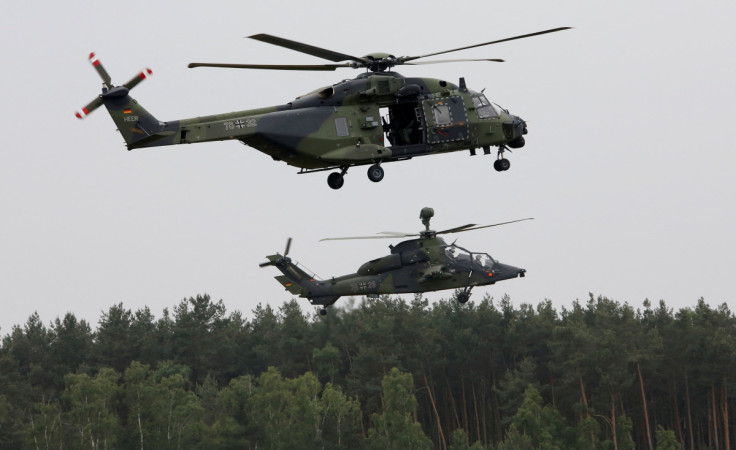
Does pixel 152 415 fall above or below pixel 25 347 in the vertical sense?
below

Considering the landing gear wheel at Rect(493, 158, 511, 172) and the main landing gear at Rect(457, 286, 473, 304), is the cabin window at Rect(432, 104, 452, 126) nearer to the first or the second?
the landing gear wheel at Rect(493, 158, 511, 172)

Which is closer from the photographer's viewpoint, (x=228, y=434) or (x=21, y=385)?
(x=228, y=434)

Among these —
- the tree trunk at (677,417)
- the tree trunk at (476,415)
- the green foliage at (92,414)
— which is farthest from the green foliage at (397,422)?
the tree trunk at (677,417)

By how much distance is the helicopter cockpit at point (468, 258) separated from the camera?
44312 millimetres

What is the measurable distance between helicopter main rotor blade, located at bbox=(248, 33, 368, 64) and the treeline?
44.7 metres

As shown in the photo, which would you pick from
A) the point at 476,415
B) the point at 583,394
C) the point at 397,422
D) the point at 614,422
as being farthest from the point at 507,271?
the point at 476,415

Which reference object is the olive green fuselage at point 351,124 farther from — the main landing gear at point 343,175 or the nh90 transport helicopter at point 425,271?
the nh90 transport helicopter at point 425,271

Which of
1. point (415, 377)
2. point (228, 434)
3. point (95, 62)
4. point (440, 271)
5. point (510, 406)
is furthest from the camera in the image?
point (415, 377)

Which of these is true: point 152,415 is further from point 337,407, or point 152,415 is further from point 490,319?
point 490,319

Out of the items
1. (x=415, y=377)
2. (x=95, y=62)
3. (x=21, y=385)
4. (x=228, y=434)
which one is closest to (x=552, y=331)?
(x=415, y=377)

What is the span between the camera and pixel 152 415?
78.9m

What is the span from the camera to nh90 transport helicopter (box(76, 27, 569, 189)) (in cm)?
3253

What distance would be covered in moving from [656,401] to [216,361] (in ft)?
106

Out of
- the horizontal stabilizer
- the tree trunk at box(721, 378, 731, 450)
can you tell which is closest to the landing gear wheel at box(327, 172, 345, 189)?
the horizontal stabilizer
